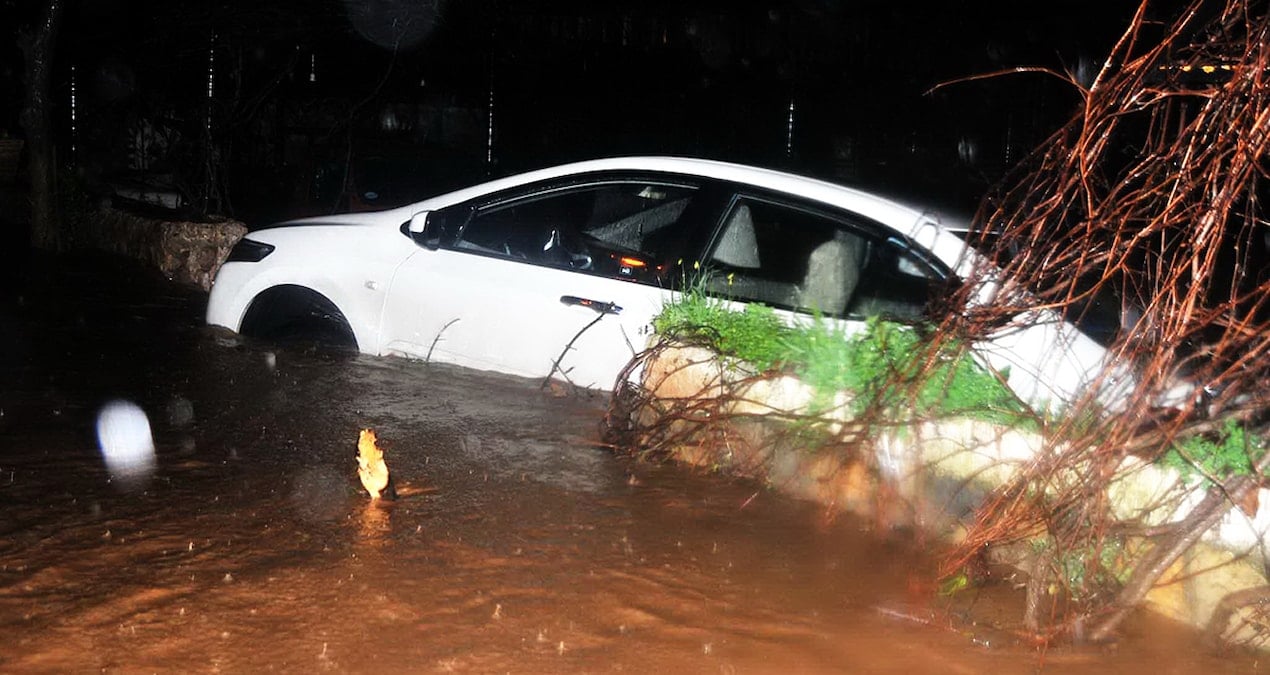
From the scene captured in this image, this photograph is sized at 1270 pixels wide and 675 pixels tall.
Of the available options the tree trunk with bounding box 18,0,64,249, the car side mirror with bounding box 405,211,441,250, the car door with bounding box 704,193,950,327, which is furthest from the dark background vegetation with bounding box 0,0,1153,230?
the car door with bounding box 704,193,950,327

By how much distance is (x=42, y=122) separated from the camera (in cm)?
1191

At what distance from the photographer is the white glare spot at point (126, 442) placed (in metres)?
4.90

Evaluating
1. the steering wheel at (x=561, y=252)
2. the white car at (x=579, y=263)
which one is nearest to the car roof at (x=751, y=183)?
the white car at (x=579, y=263)

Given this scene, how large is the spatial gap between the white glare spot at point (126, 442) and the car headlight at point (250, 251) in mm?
1229

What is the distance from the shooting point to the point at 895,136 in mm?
14906

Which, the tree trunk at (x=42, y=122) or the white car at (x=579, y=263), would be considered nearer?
the white car at (x=579, y=263)

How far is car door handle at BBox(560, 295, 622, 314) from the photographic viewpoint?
5.79 metres

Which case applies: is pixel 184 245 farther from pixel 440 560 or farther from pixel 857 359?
pixel 857 359

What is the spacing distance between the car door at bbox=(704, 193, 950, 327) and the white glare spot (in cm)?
262

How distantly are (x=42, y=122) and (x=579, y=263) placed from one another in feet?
27.5

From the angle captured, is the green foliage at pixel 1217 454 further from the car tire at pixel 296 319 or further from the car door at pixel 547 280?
the car tire at pixel 296 319

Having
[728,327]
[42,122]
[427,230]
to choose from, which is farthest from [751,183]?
[42,122]

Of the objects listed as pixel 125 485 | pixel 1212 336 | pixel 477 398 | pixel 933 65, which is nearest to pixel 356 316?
pixel 477 398

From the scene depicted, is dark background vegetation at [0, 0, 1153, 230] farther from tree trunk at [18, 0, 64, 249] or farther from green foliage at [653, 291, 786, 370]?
green foliage at [653, 291, 786, 370]
